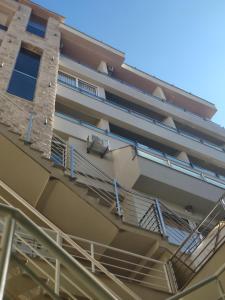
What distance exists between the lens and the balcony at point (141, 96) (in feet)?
61.9

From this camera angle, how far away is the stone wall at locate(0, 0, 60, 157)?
1042 cm

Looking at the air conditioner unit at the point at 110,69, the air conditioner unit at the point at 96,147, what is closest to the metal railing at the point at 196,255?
the air conditioner unit at the point at 96,147

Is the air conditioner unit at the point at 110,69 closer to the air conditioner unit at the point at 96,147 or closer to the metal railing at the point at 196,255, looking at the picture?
the air conditioner unit at the point at 96,147

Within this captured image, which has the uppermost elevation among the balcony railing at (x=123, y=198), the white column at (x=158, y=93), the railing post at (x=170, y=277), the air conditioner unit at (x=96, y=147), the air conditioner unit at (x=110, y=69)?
the white column at (x=158, y=93)

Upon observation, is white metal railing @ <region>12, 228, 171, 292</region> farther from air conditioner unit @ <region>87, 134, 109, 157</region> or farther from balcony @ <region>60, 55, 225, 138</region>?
balcony @ <region>60, 55, 225, 138</region>

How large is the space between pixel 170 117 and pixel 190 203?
8477 mm

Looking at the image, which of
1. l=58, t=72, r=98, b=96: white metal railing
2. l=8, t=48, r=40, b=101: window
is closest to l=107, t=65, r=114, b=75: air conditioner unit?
l=58, t=72, r=98, b=96: white metal railing

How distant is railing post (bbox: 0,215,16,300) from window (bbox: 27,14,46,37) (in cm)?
1628

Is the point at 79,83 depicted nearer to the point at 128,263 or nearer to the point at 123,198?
the point at 123,198

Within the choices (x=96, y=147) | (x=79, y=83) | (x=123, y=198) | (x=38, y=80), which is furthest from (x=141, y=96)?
(x=123, y=198)

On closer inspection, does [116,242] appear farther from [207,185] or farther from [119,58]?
[119,58]

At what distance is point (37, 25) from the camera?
61.4ft

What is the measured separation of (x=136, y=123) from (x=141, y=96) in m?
3.62

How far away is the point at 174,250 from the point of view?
8.23 m
